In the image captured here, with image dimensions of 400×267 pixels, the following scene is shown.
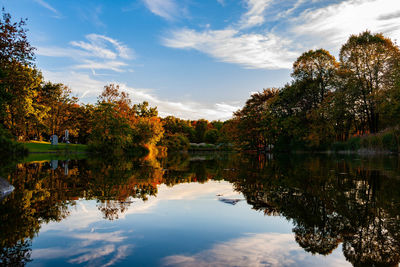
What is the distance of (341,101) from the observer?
3381cm

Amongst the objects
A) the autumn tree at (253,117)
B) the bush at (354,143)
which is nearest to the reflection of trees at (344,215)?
the bush at (354,143)

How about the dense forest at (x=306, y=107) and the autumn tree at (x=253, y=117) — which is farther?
the autumn tree at (x=253, y=117)

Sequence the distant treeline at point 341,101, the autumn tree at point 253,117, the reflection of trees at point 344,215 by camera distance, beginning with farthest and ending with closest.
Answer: the autumn tree at point 253,117
the distant treeline at point 341,101
the reflection of trees at point 344,215

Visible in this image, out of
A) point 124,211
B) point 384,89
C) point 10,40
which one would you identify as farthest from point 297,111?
point 124,211

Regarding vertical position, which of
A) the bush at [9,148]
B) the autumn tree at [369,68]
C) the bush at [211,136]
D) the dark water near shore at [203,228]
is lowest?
the dark water near shore at [203,228]

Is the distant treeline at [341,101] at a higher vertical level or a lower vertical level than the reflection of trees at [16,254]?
higher

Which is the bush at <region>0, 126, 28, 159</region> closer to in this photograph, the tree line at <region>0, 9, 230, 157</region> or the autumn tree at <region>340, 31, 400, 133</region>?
the tree line at <region>0, 9, 230, 157</region>

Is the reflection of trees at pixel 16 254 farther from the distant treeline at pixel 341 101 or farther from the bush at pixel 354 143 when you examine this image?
the bush at pixel 354 143

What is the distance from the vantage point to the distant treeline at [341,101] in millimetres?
29469

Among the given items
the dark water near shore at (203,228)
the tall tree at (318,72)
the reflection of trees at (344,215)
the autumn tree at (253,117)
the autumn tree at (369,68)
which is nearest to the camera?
the dark water near shore at (203,228)

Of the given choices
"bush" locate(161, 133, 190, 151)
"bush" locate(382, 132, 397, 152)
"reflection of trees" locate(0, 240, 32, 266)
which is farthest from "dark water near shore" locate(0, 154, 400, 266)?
"bush" locate(161, 133, 190, 151)

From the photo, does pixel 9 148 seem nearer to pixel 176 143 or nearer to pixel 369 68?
pixel 369 68

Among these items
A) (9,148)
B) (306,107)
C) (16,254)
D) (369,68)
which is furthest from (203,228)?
(306,107)

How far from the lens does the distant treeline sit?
29.5 meters
